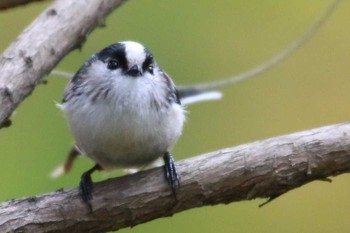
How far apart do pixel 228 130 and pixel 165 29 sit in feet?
1.27

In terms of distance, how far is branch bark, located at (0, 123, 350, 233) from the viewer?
4.88ft

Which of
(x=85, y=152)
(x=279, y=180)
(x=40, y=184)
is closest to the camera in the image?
(x=279, y=180)

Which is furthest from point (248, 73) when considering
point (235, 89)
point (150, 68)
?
point (150, 68)

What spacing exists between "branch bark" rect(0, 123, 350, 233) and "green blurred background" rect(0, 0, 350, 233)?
3.39 ft

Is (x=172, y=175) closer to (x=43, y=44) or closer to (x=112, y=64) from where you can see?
(x=112, y=64)

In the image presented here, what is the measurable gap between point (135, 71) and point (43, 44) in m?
0.26

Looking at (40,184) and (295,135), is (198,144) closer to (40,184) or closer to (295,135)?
(40,184)

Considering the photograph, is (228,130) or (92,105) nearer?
(92,105)

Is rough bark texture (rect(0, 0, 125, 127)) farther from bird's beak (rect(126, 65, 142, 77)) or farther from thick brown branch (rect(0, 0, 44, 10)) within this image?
bird's beak (rect(126, 65, 142, 77))

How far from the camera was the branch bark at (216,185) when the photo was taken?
149 centimetres

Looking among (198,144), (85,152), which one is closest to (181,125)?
(85,152)

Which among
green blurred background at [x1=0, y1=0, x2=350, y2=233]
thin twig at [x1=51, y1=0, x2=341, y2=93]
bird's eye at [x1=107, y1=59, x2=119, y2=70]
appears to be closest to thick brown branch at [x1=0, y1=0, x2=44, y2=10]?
thin twig at [x1=51, y1=0, x2=341, y2=93]

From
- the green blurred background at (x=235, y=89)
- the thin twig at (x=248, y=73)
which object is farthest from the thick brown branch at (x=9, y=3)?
the green blurred background at (x=235, y=89)

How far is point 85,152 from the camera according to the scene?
1.60m
